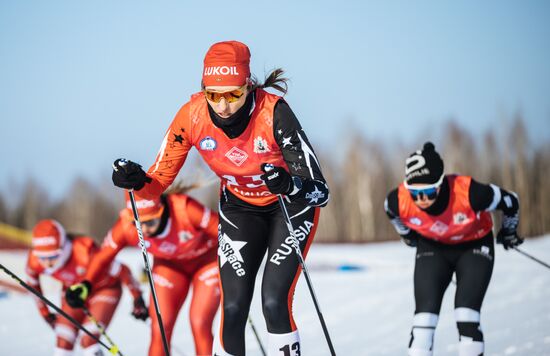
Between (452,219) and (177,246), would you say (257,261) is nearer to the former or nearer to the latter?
(177,246)

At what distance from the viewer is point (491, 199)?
6.36 meters

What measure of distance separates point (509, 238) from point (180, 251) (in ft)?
9.78

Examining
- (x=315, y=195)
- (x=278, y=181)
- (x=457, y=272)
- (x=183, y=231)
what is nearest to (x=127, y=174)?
(x=278, y=181)

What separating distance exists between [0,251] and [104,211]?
29.2 m

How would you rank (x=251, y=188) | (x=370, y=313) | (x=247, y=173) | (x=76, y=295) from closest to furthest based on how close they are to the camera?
(x=247, y=173)
(x=251, y=188)
(x=76, y=295)
(x=370, y=313)

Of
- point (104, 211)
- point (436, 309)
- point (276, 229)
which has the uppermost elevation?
point (276, 229)

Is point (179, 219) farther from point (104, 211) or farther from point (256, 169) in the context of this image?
point (104, 211)

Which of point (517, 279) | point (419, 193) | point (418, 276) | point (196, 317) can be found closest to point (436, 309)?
point (418, 276)

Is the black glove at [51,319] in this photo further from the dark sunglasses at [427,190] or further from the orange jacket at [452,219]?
the dark sunglasses at [427,190]

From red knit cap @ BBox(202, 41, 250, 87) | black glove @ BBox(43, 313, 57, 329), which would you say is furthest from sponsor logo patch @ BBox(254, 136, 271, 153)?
black glove @ BBox(43, 313, 57, 329)

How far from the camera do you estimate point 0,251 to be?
18.7 metres

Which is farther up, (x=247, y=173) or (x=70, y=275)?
(x=247, y=173)

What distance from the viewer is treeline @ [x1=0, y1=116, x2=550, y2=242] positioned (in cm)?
3472

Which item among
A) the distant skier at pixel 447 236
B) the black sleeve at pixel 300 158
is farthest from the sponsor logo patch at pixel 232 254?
the distant skier at pixel 447 236
